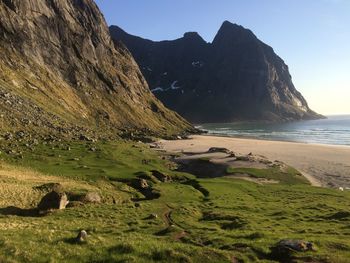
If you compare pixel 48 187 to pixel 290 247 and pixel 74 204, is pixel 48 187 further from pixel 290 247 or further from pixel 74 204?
pixel 290 247

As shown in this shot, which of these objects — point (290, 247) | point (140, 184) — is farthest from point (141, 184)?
point (290, 247)

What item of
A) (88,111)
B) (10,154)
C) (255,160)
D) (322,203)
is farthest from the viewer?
(88,111)

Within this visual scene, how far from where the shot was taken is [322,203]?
4822 cm

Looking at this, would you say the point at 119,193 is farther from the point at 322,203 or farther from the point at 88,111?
A: the point at 88,111

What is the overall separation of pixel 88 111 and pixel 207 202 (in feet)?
334

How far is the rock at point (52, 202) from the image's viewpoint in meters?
39.2

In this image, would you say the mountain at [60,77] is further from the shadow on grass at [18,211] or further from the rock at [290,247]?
the rock at [290,247]

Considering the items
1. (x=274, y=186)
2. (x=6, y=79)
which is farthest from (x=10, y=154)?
(x=6, y=79)

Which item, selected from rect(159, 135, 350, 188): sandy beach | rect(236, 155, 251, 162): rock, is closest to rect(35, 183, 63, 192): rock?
rect(159, 135, 350, 188): sandy beach

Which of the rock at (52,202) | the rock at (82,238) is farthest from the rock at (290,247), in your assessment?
the rock at (52,202)

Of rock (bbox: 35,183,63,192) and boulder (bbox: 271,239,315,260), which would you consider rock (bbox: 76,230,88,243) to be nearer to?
boulder (bbox: 271,239,315,260)

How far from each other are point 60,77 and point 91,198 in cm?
10954

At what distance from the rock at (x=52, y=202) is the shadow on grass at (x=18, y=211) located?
846mm

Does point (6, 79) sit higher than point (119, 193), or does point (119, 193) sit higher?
point (6, 79)
